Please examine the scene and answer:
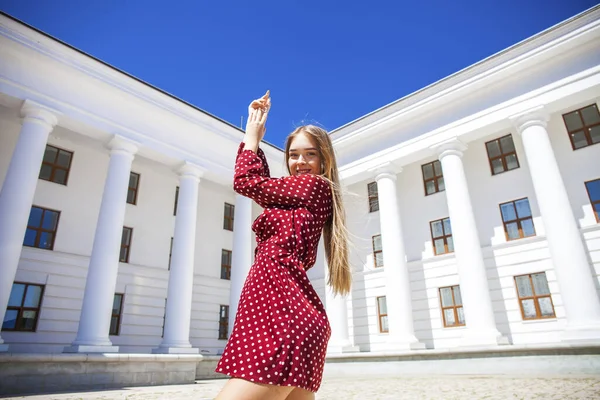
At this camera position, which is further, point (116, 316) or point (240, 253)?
point (240, 253)

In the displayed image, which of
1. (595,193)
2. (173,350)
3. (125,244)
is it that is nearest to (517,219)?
(595,193)

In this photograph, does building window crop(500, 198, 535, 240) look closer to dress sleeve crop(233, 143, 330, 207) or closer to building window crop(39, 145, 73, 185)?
dress sleeve crop(233, 143, 330, 207)

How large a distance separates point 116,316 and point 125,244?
149 inches

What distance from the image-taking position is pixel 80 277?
62.2ft

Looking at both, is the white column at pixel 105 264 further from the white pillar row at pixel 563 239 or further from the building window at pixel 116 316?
the white pillar row at pixel 563 239

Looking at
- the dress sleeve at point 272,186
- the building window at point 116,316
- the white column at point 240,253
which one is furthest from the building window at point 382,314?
the dress sleeve at point 272,186

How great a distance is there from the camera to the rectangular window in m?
25.4

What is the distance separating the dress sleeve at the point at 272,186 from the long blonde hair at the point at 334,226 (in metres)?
0.21

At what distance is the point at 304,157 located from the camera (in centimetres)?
232

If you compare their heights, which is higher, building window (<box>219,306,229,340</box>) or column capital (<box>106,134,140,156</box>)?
column capital (<box>106,134,140,156</box>)

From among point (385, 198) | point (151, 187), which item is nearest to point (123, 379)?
point (151, 187)

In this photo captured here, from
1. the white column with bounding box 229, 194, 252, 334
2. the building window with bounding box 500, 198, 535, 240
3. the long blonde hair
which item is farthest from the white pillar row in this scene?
the long blonde hair

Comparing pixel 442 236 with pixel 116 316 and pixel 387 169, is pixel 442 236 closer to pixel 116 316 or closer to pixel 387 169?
pixel 387 169

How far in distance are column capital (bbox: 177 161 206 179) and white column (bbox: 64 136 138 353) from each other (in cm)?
280
